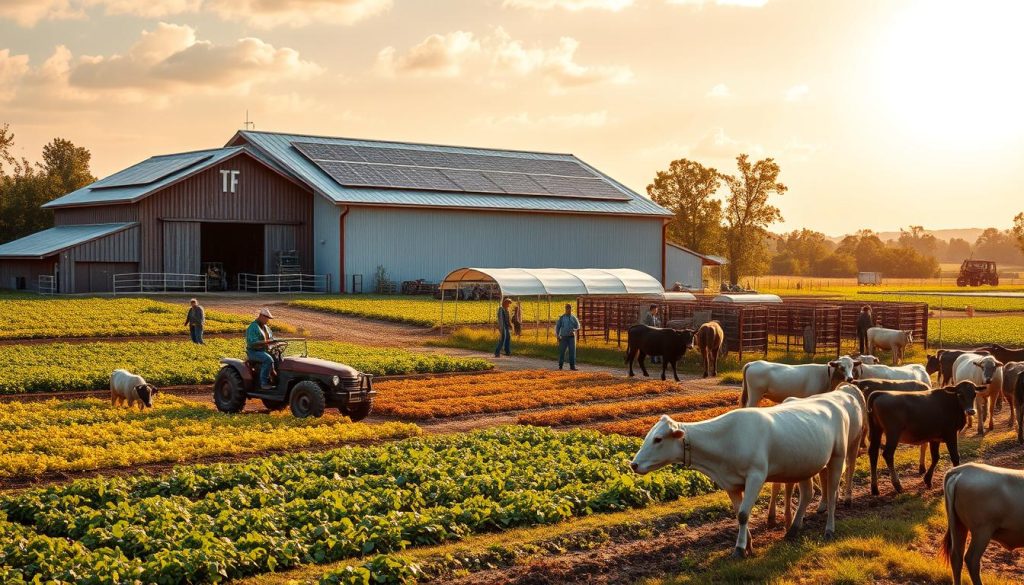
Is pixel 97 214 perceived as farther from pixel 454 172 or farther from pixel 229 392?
pixel 229 392

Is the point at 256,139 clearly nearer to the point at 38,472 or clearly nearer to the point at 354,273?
the point at 354,273

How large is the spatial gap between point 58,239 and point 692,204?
60.4m

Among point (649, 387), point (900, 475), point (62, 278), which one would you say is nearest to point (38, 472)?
point (900, 475)

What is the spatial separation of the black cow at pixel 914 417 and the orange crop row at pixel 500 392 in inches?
401

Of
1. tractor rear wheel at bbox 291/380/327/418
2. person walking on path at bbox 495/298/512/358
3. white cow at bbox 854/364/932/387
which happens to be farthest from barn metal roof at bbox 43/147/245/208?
white cow at bbox 854/364/932/387

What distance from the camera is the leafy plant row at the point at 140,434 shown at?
57.9 ft

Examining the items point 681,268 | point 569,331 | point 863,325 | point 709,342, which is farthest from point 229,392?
point 681,268

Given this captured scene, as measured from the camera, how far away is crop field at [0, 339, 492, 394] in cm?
2722

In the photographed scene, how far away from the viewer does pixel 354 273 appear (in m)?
65.3

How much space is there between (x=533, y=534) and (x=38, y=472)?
832 cm

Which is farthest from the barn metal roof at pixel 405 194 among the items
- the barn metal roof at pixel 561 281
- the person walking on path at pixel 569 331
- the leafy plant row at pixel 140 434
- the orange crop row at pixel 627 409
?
the leafy plant row at pixel 140 434

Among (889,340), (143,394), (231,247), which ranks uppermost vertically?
(231,247)

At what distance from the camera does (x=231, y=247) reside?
7288 cm

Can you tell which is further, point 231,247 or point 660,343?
point 231,247
